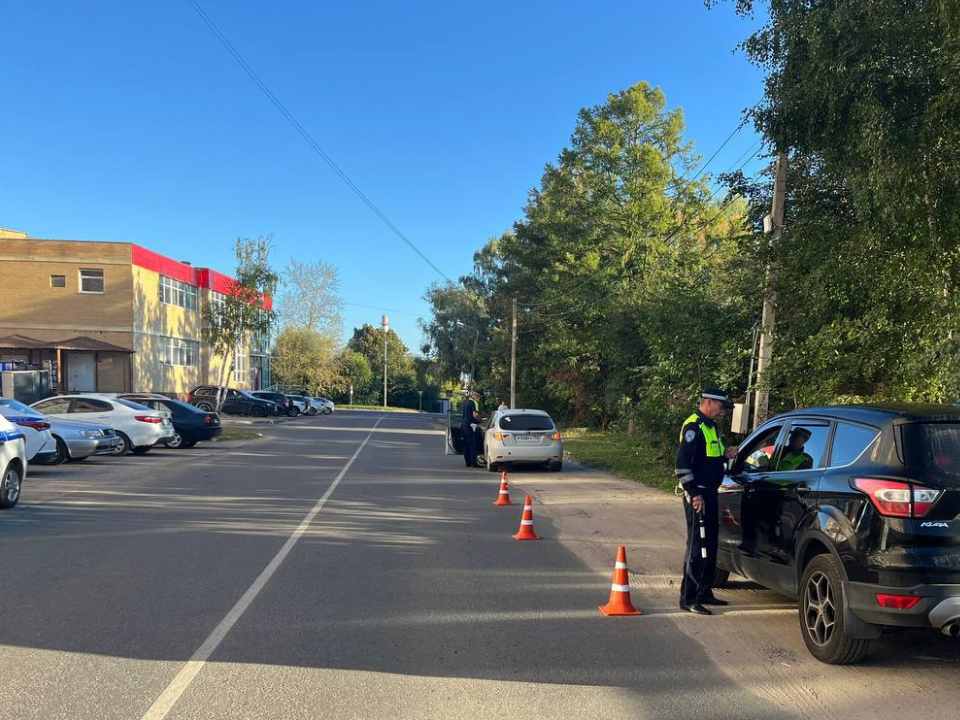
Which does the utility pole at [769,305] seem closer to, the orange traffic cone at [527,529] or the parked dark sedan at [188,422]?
the orange traffic cone at [527,529]

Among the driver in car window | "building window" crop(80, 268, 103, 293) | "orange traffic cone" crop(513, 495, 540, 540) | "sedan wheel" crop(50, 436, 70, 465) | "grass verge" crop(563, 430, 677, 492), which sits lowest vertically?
"grass verge" crop(563, 430, 677, 492)

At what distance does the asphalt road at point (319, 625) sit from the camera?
184 inches

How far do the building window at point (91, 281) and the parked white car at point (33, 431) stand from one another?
28.9 m

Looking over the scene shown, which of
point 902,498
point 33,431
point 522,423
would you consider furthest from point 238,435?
point 902,498

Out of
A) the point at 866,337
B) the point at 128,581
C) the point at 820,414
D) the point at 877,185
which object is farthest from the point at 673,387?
the point at 128,581

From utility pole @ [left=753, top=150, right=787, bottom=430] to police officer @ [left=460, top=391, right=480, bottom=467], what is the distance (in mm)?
7331

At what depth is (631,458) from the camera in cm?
2161

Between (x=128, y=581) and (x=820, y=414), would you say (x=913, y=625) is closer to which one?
(x=820, y=414)

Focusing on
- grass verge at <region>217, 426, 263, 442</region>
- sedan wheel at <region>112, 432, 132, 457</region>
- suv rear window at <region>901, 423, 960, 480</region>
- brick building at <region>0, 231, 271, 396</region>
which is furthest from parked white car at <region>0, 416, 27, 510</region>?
brick building at <region>0, 231, 271, 396</region>

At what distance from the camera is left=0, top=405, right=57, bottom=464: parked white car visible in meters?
15.6

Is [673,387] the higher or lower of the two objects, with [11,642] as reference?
higher

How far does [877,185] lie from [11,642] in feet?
33.5

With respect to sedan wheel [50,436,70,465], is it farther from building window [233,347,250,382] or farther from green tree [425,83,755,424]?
building window [233,347,250,382]

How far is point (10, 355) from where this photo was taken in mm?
41031
